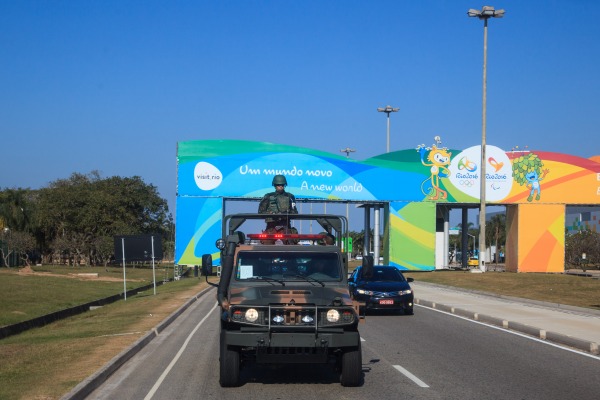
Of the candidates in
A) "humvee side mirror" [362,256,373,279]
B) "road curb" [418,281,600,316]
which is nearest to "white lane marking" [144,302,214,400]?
"humvee side mirror" [362,256,373,279]

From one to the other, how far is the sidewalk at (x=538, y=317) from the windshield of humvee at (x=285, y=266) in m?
6.45

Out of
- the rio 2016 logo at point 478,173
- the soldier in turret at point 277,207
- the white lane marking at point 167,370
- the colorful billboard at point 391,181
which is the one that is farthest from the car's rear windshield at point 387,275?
the rio 2016 logo at point 478,173

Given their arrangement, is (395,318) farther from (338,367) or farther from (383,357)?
(338,367)

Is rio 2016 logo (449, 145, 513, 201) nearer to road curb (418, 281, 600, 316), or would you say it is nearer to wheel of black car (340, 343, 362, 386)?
road curb (418, 281, 600, 316)

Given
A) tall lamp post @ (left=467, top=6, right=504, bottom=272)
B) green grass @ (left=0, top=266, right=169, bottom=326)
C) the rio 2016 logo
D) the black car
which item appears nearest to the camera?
the black car

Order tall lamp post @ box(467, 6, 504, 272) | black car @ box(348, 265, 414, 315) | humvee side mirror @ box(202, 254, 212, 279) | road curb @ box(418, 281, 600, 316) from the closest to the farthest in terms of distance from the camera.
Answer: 1. humvee side mirror @ box(202, 254, 212, 279)
2. black car @ box(348, 265, 414, 315)
3. road curb @ box(418, 281, 600, 316)
4. tall lamp post @ box(467, 6, 504, 272)

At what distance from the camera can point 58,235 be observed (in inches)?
3501

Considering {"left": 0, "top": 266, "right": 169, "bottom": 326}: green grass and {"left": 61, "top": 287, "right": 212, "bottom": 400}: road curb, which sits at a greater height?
{"left": 61, "top": 287, "right": 212, "bottom": 400}: road curb

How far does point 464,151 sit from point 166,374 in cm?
4591

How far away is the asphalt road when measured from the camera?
34.7 ft

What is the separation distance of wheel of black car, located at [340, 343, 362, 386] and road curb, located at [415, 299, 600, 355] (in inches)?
253

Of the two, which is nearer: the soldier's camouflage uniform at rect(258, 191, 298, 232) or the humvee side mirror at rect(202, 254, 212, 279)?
the humvee side mirror at rect(202, 254, 212, 279)

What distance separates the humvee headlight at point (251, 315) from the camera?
1062cm

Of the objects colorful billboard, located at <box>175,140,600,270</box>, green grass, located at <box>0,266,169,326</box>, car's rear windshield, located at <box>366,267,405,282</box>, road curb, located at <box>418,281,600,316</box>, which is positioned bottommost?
green grass, located at <box>0,266,169,326</box>
